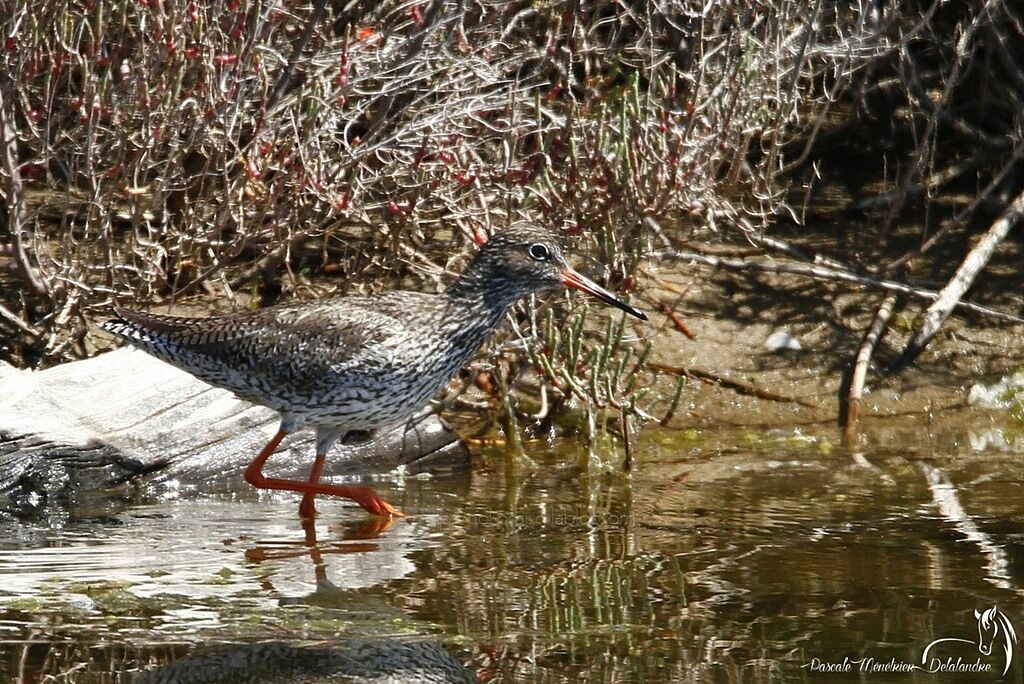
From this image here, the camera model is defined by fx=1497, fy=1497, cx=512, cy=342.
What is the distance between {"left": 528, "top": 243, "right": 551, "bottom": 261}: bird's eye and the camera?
6.97 metres

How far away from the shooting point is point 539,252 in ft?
23.0

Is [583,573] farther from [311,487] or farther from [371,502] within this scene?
Result: [311,487]

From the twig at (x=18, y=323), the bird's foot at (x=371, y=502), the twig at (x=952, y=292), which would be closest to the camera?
the bird's foot at (x=371, y=502)

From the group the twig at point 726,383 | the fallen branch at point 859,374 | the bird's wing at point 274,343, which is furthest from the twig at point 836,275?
the bird's wing at point 274,343

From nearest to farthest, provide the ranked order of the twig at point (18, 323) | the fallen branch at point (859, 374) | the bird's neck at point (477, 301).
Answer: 1. the bird's neck at point (477, 301)
2. the twig at point (18, 323)
3. the fallen branch at point (859, 374)

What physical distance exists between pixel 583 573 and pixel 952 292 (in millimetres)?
3942

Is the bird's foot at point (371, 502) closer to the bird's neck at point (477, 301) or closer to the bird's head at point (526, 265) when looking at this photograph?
the bird's neck at point (477, 301)

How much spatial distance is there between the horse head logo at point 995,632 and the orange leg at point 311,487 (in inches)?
106

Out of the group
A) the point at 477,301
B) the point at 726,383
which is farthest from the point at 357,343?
the point at 726,383

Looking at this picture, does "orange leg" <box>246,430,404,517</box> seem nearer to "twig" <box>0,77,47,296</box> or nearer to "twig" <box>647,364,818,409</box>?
"twig" <box>0,77,47,296</box>

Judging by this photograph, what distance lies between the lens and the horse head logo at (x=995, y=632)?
4.92m

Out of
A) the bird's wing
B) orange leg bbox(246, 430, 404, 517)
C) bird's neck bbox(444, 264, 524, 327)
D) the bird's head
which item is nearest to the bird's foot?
orange leg bbox(246, 430, 404, 517)

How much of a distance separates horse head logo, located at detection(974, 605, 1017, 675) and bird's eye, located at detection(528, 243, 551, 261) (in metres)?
2.64

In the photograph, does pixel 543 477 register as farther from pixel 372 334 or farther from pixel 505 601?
pixel 505 601
